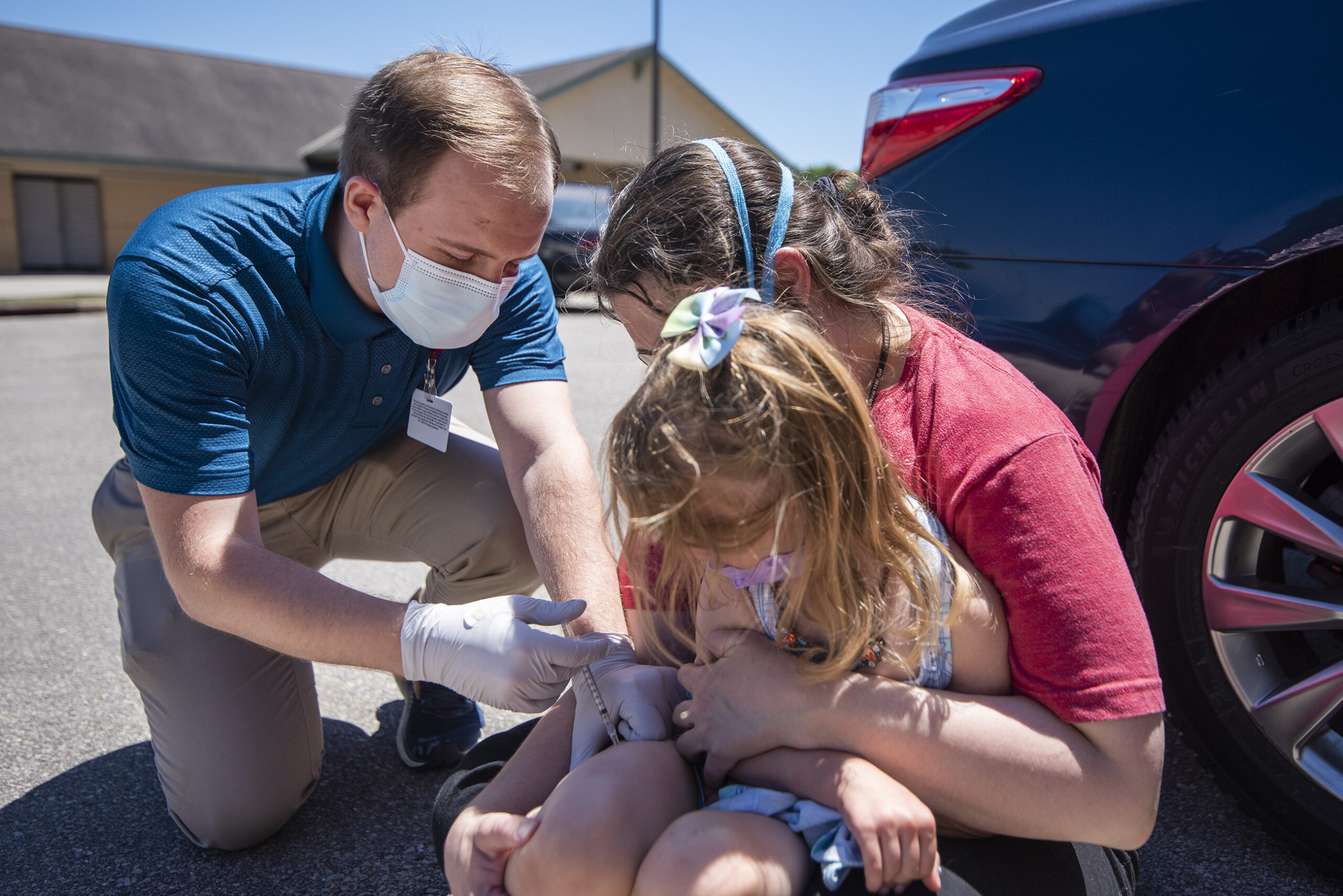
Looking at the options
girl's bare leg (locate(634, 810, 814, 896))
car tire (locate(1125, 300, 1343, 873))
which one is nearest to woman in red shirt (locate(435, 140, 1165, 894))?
girl's bare leg (locate(634, 810, 814, 896))

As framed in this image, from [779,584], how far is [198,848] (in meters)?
1.39

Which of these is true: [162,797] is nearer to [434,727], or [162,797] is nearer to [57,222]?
[434,727]

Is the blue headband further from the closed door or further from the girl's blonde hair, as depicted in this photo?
the closed door

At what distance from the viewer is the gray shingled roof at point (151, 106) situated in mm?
20719

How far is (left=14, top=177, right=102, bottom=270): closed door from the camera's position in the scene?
21.0 m

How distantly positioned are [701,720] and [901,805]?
0.30m

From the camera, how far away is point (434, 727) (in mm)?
2191

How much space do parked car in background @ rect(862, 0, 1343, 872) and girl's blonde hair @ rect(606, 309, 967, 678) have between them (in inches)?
31.7

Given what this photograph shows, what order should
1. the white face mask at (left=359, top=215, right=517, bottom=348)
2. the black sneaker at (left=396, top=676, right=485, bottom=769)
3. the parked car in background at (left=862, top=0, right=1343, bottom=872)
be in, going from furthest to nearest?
the black sneaker at (left=396, top=676, right=485, bottom=769) → the white face mask at (left=359, top=215, right=517, bottom=348) → the parked car in background at (left=862, top=0, right=1343, bottom=872)

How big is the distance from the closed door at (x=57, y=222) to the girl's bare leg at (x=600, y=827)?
980 inches

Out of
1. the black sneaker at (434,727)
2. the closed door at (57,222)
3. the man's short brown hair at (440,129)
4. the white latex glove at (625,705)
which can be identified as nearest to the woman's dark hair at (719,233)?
the man's short brown hair at (440,129)

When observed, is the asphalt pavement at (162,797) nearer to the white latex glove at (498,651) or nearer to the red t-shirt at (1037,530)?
the white latex glove at (498,651)

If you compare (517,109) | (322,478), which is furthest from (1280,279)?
(322,478)

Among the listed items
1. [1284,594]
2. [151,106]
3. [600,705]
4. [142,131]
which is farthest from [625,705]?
[151,106]
